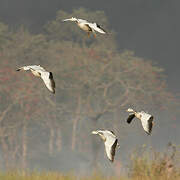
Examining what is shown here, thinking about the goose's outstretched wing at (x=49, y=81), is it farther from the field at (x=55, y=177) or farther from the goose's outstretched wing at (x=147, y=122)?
the field at (x=55, y=177)

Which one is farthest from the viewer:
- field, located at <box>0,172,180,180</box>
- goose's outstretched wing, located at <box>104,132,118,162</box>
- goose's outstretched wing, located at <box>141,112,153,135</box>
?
field, located at <box>0,172,180,180</box>

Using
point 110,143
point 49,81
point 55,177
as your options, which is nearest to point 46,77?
point 49,81

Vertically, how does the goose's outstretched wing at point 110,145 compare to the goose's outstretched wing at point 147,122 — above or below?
below

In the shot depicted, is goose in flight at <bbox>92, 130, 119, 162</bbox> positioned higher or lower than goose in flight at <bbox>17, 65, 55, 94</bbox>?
lower

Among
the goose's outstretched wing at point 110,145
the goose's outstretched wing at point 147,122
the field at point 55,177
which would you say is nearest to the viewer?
the goose's outstretched wing at point 110,145

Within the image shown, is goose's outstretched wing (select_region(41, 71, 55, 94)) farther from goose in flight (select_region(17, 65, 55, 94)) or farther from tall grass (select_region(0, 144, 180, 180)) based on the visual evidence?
tall grass (select_region(0, 144, 180, 180))

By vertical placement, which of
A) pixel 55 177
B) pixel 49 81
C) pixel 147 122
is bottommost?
pixel 55 177

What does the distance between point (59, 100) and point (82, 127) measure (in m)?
4.68

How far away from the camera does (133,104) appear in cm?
3572

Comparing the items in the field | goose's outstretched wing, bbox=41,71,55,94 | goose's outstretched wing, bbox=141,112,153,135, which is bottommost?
the field

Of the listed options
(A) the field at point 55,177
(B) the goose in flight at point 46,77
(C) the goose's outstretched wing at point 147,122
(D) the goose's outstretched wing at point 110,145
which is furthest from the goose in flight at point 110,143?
(A) the field at point 55,177

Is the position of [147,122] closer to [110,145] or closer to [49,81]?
[110,145]

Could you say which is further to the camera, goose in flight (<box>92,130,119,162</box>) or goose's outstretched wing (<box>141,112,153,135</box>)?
goose's outstretched wing (<box>141,112,153,135</box>)

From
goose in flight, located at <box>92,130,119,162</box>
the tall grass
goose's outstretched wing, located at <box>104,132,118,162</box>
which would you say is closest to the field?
the tall grass
